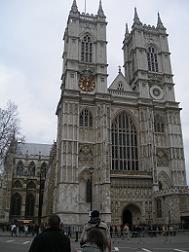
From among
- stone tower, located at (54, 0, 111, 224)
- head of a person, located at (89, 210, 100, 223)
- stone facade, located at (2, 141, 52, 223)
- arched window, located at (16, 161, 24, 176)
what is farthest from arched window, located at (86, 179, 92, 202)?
arched window, located at (16, 161, 24, 176)

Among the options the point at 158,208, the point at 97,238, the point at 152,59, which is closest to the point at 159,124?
the point at 152,59

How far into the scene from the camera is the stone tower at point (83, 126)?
3850 cm

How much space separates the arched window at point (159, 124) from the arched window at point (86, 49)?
13.7 m

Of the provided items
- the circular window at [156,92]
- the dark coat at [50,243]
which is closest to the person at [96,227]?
the dark coat at [50,243]

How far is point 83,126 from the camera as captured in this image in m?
43.0

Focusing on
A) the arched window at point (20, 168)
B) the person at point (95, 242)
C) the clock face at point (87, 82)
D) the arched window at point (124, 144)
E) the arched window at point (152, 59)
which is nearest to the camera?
the person at point (95, 242)

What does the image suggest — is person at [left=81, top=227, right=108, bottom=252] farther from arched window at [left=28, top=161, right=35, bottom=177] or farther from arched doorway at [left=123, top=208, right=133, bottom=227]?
arched window at [left=28, top=161, right=35, bottom=177]

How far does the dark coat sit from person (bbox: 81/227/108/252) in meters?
0.59

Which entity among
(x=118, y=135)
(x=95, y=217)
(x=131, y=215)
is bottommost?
(x=131, y=215)

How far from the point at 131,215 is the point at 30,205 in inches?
1292

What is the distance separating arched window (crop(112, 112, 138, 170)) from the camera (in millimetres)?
42812

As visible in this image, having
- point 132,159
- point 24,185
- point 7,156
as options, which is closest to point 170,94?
point 132,159

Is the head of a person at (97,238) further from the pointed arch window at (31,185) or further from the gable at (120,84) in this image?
the pointed arch window at (31,185)

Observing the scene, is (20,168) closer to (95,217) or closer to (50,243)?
(95,217)
